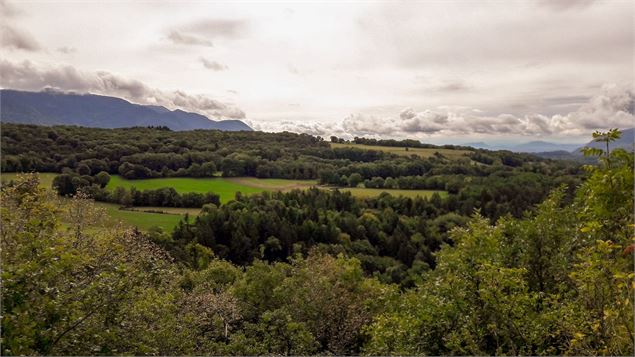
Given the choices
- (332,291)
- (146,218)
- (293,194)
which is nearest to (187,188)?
(146,218)

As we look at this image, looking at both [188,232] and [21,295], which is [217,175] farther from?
[21,295]

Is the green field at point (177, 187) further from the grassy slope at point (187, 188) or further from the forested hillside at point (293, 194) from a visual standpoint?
the forested hillside at point (293, 194)

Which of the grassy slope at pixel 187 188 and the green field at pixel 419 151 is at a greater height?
the green field at pixel 419 151

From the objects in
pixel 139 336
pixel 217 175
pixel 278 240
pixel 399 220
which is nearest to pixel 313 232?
pixel 278 240

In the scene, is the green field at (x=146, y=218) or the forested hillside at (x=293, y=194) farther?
the forested hillside at (x=293, y=194)

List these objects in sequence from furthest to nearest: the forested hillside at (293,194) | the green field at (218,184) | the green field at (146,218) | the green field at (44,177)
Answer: the green field at (218,184) < the forested hillside at (293,194) < the green field at (146,218) < the green field at (44,177)

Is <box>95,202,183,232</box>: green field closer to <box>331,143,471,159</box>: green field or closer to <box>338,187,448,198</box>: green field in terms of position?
<box>338,187,448,198</box>: green field

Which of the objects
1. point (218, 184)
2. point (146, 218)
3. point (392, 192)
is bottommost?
point (146, 218)

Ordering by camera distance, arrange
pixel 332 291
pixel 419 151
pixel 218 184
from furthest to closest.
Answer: pixel 419 151 < pixel 218 184 < pixel 332 291

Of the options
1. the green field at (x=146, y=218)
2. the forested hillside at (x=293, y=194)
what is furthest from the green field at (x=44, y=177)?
the green field at (x=146, y=218)

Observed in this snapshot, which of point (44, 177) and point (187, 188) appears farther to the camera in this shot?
point (187, 188)

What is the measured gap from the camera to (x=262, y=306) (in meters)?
24.0

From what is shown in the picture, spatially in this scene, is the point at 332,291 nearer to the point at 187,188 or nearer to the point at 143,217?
the point at 143,217

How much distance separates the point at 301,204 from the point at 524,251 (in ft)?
273
